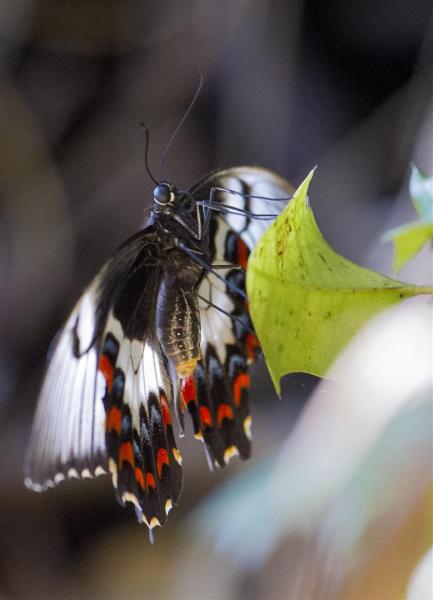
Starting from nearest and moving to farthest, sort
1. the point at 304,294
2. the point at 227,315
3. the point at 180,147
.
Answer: the point at 304,294 < the point at 227,315 < the point at 180,147

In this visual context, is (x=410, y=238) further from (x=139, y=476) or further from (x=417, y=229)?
(x=139, y=476)

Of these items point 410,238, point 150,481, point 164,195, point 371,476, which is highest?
point 164,195

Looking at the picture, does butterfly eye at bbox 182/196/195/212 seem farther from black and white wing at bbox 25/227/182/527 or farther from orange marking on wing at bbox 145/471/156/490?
orange marking on wing at bbox 145/471/156/490

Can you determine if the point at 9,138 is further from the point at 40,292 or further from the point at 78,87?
the point at 40,292

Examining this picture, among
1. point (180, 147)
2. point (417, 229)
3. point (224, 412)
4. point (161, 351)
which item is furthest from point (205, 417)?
point (180, 147)

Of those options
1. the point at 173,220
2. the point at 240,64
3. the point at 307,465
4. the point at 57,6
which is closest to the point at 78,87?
the point at 57,6

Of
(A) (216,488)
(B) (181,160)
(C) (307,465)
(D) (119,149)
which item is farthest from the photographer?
(A) (216,488)

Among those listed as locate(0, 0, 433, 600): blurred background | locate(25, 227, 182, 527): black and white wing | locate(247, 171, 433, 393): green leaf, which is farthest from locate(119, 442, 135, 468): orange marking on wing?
locate(0, 0, 433, 600): blurred background

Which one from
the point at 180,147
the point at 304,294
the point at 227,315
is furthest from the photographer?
the point at 180,147
